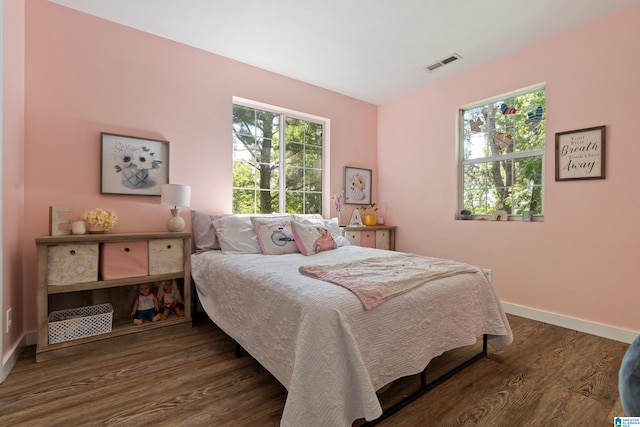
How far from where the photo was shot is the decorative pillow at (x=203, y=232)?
2.69 m

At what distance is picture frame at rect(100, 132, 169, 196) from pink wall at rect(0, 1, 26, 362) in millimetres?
500

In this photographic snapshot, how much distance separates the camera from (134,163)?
2545 millimetres

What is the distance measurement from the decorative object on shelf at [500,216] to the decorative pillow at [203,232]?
9.50 feet

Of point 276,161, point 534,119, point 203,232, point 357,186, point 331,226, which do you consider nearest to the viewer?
point 203,232

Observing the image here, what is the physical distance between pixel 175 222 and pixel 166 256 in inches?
12.2

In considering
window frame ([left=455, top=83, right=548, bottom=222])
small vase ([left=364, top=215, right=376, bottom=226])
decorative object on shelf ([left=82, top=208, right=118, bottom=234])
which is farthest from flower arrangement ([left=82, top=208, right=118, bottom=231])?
window frame ([left=455, top=83, right=548, bottom=222])

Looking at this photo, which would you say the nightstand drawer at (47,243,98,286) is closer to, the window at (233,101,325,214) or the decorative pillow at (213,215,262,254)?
the decorative pillow at (213,215,262,254)

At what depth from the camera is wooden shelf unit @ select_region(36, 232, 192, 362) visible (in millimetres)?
1918

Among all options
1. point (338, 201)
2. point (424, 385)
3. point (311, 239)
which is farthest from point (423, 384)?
point (338, 201)

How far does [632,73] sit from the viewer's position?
2268mm

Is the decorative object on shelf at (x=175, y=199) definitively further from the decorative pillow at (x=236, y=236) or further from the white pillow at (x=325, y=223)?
the white pillow at (x=325, y=223)

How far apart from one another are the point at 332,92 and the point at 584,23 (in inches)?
99.1

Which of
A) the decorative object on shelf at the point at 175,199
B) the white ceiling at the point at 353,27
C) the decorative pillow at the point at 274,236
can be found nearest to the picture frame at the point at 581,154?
the white ceiling at the point at 353,27

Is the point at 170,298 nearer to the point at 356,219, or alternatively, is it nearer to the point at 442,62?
the point at 356,219
